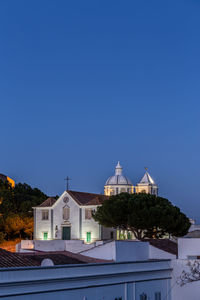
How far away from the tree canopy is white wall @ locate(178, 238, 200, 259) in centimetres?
2464

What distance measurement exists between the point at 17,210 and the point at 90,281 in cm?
5687

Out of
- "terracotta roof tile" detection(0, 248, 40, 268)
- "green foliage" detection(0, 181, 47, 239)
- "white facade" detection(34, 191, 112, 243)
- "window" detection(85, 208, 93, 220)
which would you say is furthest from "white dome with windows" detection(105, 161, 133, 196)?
"terracotta roof tile" detection(0, 248, 40, 268)

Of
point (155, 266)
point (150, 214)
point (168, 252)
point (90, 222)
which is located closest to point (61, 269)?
point (155, 266)

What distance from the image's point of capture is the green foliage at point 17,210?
75000mm

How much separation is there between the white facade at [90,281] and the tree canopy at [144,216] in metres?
26.9

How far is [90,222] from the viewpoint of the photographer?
237ft

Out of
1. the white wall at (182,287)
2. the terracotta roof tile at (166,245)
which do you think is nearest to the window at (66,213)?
the terracotta roof tile at (166,245)

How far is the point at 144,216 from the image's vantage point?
61.1 metres

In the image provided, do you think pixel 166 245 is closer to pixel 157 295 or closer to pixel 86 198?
pixel 157 295

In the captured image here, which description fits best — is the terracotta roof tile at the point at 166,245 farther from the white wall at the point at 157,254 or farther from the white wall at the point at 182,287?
the white wall at the point at 182,287

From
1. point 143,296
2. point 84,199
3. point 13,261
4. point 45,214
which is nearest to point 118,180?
point 84,199

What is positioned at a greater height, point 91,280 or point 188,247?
point 188,247

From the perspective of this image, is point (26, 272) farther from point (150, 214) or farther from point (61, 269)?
point (150, 214)

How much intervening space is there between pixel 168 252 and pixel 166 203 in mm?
26767
